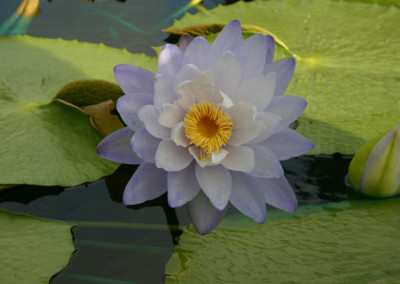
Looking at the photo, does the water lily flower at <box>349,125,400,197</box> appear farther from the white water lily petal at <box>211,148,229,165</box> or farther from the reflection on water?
the white water lily petal at <box>211,148,229,165</box>

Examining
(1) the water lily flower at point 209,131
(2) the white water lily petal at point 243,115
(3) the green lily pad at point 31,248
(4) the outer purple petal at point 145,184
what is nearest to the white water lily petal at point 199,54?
(1) the water lily flower at point 209,131

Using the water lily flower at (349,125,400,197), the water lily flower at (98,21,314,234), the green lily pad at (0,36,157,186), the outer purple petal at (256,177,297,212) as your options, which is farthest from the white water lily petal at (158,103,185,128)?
the water lily flower at (349,125,400,197)

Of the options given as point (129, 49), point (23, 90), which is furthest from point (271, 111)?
point (129, 49)

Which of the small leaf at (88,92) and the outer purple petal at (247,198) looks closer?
the outer purple petal at (247,198)

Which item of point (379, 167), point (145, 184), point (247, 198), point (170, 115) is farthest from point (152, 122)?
point (379, 167)

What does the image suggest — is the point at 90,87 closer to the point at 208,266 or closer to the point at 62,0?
the point at 208,266

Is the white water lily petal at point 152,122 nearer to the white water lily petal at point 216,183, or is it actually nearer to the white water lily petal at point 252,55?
the white water lily petal at point 216,183

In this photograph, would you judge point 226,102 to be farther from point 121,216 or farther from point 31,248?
point 31,248
